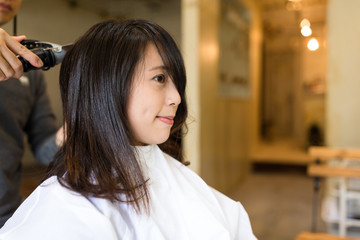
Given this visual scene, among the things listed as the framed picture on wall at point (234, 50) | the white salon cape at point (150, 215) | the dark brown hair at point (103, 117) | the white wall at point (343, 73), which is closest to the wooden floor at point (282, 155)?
the framed picture on wall at point (234, 50)

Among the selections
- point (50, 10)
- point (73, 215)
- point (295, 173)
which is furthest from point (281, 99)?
point (73, 215)

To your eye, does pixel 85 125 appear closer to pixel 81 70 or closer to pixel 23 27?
pixel 81 70

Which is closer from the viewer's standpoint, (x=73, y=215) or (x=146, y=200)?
(x=73, y=215)

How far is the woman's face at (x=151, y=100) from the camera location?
90 centimetres

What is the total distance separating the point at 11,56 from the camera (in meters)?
0.78

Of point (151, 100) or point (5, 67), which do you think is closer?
point (5, 67)

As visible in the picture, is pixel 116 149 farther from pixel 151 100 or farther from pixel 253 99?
pixel 253 99

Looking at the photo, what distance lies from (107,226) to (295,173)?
5.73m

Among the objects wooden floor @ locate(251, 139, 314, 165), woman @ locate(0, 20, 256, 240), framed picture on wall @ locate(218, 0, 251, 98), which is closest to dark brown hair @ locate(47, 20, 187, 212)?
woman @ locate(0, 20, 256, 240)

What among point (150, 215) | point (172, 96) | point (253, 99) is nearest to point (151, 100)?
point (172, 96)

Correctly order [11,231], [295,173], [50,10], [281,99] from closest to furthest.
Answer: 1. [11,231]
2. [50,10]
3. [295,173]
4. [281,99]

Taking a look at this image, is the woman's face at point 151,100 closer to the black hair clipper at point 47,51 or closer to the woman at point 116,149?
the woman at point 116,149

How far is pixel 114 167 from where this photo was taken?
2.83 feet

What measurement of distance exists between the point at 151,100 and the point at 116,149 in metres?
0.16
